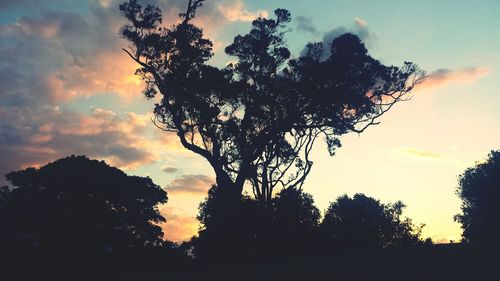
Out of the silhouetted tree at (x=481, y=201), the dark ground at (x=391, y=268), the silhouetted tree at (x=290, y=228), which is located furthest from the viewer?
the silhouetted tree at (x=481, y=201)

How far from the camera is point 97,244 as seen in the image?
3747 cm

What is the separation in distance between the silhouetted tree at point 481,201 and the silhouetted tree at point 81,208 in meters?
39.2

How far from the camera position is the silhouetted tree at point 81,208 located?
37.3m

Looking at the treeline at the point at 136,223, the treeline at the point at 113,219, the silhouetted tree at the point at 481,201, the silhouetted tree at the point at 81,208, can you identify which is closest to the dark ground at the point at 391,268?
the treeline at the point at 136,223

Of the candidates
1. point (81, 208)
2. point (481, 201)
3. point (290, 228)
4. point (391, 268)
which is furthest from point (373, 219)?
point (391, 268)

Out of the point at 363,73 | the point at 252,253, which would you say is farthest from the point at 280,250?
the point at 363,73

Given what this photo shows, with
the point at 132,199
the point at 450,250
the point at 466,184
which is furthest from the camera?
the point at 466,184

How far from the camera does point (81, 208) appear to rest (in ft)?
130

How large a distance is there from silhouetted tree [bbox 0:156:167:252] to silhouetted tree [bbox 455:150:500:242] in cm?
3921

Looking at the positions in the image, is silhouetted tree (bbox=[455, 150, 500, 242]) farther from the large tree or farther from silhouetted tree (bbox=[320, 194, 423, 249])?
the large tree

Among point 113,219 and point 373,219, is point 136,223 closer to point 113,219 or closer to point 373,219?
point 113,219

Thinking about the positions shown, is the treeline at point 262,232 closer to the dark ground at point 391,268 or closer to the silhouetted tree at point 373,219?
the dark ground at point 391,268

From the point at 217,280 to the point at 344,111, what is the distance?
2287 cm

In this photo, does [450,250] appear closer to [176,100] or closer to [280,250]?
[280,250]
